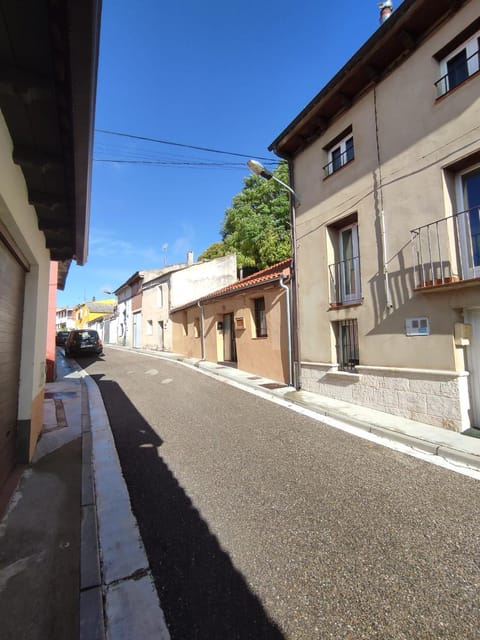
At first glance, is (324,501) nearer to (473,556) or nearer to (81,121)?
(473,556)

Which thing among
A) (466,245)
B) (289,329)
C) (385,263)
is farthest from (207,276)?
(466,245)

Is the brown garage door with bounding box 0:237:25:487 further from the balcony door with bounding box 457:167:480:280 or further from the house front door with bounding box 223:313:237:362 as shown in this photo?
the house front door with bounding box 223:313:237:362

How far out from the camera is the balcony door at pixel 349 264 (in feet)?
24.9

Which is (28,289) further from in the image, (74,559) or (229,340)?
(229,340)

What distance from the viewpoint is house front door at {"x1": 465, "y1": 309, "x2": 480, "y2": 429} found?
526 cm

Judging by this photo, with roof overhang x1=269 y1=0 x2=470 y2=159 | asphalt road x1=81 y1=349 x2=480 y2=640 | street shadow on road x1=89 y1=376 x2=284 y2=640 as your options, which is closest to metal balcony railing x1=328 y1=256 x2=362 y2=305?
asphalt road x1=81 y1=349 x2=480 y2=640

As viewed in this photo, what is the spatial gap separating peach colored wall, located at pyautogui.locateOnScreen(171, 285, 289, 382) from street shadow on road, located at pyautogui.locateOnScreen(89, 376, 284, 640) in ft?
20.7

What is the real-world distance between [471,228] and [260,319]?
7189 mm

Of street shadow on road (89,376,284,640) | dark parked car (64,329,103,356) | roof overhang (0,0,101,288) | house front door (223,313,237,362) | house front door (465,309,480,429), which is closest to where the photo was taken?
roof overhang (0,0,101,288)

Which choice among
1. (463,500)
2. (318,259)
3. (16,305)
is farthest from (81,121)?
(318,259)

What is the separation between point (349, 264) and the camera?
25.7ft

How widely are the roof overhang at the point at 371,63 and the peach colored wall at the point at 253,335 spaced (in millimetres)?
4525

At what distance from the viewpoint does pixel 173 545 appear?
8.97 feet

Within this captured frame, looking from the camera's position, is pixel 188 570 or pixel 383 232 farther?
pixel 383 232
